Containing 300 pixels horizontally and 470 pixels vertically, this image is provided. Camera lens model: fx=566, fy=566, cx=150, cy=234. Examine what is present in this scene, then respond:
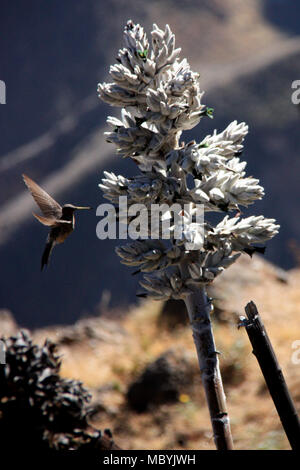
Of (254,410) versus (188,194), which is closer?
(188,194)

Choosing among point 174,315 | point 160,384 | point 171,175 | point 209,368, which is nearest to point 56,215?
point 171,175

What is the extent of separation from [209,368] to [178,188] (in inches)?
32.3

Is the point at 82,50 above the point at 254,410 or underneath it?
above

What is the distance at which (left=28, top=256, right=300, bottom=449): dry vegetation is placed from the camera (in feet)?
19.1

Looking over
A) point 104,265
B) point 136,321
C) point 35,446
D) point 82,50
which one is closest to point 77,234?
point 104,265

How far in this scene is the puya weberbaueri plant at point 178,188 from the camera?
250 cm

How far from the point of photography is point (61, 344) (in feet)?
29.3

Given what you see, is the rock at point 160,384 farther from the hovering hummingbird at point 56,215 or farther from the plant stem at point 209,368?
the plant stem at point 209,368

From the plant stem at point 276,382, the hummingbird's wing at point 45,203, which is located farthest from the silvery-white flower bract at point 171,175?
the hummingbird's wing at point 45,203

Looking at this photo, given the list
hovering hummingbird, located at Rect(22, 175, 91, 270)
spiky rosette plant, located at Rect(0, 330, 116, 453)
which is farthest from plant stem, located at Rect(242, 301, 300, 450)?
spiky rosette plant, located at Rect(0, 330, 116, 453)

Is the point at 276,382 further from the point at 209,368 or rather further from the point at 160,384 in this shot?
the point at 160,384

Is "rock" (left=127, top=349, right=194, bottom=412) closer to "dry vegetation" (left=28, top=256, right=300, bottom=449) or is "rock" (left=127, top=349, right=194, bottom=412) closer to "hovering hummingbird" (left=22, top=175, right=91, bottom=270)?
"dry vegetation" (left=28, top=256, right=300, bottom=449)

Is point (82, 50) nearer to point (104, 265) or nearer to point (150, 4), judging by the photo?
point (150, 4)

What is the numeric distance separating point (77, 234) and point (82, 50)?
15149 millimetres
